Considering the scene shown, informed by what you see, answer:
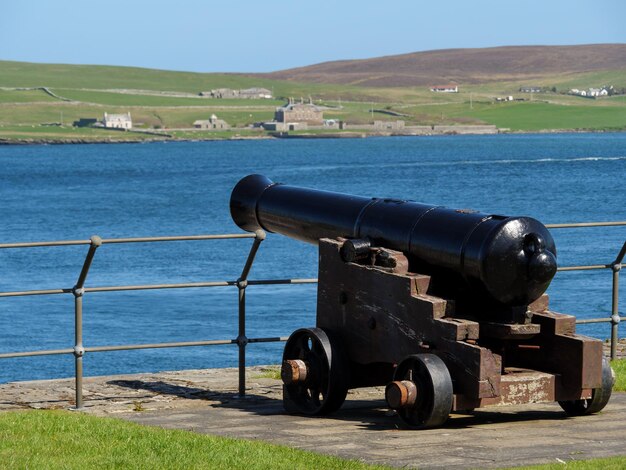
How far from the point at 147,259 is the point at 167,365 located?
767 inches

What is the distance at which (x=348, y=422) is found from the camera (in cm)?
658

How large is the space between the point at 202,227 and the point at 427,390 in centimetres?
4727

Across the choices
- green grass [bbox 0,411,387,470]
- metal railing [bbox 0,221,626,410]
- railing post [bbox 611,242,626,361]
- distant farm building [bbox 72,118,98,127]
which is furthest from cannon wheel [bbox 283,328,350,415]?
distant farm building [bbox 72,118,98,127]

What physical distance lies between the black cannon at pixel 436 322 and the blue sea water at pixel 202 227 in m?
13.2

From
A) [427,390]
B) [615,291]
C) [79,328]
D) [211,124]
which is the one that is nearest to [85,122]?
[211,124]

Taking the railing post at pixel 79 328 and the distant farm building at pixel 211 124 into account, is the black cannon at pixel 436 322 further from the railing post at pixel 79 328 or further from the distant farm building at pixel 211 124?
the distant farm building at pixel 211 124

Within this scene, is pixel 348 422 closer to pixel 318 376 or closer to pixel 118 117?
pixel 318 376

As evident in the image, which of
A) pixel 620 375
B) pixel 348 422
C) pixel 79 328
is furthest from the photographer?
pixel 620 375

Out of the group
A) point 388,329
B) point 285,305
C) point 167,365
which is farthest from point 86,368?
point 388,329

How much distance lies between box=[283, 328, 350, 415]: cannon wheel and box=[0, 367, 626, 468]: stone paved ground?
0.09m

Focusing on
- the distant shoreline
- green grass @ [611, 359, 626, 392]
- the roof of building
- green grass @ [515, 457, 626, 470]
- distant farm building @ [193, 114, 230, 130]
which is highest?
green grass @ [515, 457, 626, 470]

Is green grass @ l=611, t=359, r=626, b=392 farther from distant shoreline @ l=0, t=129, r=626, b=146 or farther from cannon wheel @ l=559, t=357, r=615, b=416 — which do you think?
distant shoreline @ l=0, t=129, r=626, b=146

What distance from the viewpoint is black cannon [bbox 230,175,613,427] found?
6039mm

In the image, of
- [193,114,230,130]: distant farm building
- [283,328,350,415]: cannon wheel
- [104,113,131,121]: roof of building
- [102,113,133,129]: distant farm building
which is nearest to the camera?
[283,328,350,415]: cannon wheel
